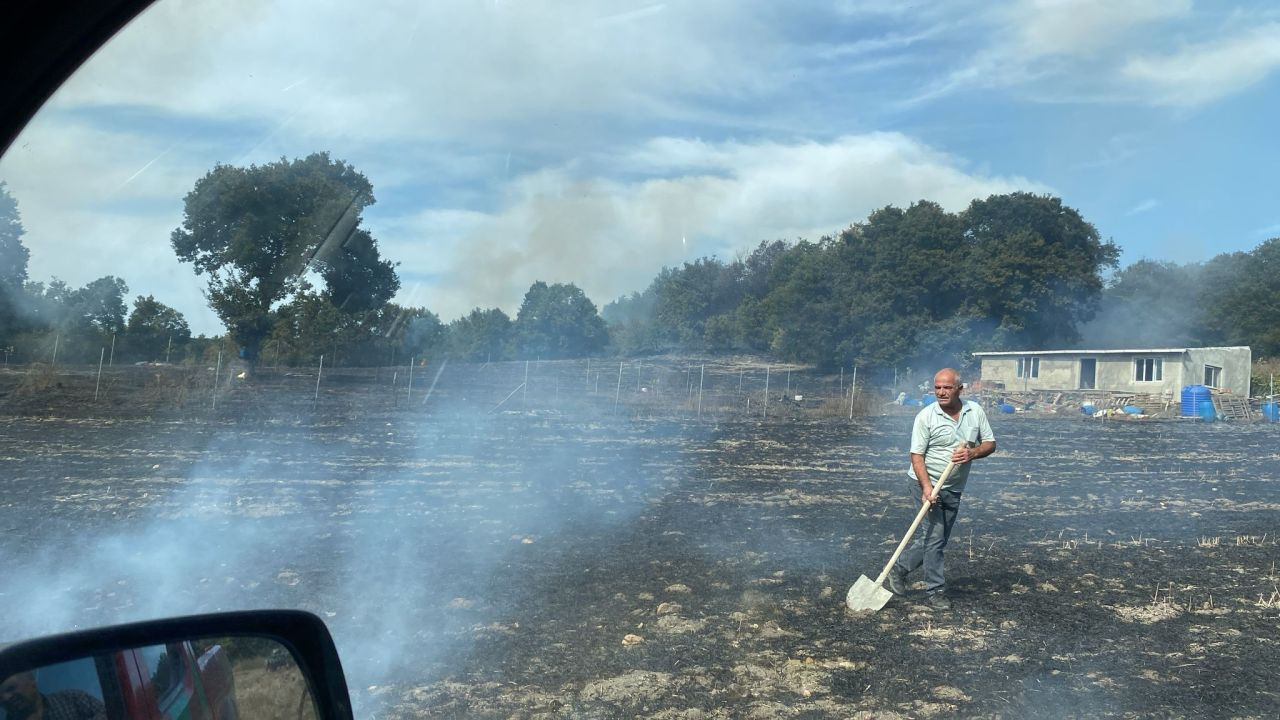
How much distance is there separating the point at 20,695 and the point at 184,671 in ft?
1.18

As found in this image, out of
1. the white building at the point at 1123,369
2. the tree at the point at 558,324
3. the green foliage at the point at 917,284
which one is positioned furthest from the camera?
the white building at the point at 1123,369

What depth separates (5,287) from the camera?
1520 cm

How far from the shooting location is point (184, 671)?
5.63 feet

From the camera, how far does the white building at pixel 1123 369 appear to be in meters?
34.6

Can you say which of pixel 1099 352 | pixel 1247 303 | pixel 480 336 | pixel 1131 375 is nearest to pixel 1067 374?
pixel 1099 352

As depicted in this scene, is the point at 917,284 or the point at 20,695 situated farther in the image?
the point at 917,284

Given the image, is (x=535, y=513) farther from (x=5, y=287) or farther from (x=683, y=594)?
(x=5, y=287)

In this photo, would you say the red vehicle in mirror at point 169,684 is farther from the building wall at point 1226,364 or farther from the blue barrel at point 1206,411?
the building wall at point 1226,364

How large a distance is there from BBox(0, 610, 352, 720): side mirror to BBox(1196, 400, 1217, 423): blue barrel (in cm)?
3338

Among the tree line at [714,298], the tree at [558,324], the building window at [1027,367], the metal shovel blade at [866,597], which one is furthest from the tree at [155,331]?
the building window at [1027,367]

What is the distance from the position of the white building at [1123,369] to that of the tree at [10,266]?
30.8 metres

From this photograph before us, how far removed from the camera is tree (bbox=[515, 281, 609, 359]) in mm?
15103

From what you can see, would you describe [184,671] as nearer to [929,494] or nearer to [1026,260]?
[929,494]

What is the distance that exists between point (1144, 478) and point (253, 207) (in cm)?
1436
